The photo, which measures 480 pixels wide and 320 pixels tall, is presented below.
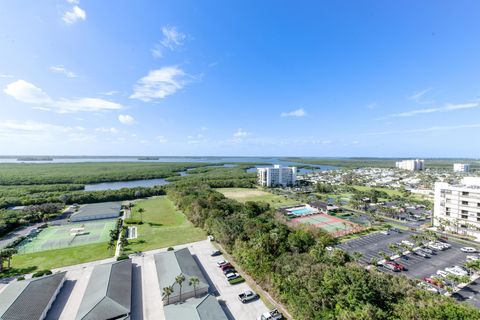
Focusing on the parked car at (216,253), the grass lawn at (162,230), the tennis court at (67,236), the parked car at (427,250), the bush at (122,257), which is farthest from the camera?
the grass lawn at (162,230)

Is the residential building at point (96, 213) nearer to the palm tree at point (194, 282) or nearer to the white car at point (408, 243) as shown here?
the palm tree at point (194, 282)

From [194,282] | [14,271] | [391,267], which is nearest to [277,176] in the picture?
[391,267]

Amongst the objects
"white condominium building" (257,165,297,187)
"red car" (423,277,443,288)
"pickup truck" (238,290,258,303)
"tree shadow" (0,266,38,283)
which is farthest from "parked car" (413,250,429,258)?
"white condominium building" (257,165,297,187)

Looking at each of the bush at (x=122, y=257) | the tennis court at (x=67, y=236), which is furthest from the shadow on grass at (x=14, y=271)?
the bush at (x=122, y=257)

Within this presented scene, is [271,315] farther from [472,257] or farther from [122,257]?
[472,257]

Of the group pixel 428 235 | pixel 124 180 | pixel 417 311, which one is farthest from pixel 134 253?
pixel 124 180

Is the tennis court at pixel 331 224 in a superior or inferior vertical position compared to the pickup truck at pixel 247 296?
inferior

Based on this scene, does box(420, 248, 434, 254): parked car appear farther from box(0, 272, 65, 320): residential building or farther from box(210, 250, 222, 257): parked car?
box(0, 272, 65, 320): residential building

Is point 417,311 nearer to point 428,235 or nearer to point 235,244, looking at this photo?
point 235,244
